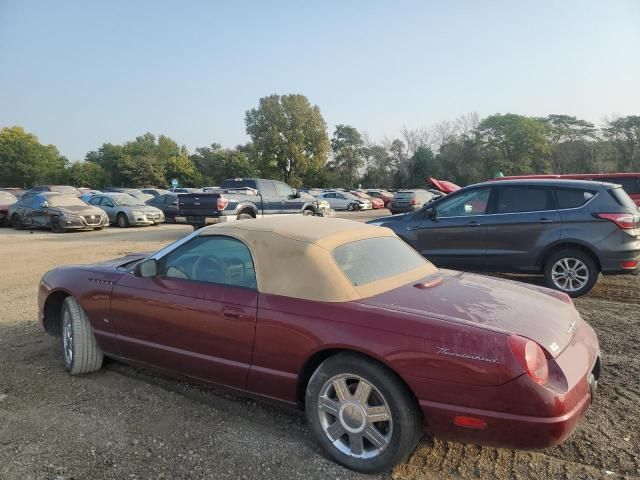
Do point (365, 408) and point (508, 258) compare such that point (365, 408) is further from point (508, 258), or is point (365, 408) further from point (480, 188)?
point (480, 188)

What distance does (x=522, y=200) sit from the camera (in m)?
7.36

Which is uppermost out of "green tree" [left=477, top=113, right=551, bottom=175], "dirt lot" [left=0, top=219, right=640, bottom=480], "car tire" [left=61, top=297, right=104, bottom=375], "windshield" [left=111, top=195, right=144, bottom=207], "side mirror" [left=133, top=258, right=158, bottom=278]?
"green tree" [left=477, top=113, right=551, bottom=175]

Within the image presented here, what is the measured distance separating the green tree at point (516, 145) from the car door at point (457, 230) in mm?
53224

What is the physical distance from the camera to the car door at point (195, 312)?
10.8 feet

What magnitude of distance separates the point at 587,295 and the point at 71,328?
6.73 metres

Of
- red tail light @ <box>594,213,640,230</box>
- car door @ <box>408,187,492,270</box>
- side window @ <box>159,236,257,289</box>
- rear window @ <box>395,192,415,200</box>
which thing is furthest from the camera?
rear window @ <box>395,192,415,200</box>

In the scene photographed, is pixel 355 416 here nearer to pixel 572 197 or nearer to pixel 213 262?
pixel 213 262

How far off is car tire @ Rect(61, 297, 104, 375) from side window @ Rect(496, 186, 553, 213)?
5.84 metres

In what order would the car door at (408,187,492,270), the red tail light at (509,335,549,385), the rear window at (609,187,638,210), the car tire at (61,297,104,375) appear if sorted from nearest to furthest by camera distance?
1. the red tail light at (509,335,549,385)
2. the car tire at (61,297,104,375)
3. the rear window at (609,187,638,210)
4. the car door at (408,187,492,270)

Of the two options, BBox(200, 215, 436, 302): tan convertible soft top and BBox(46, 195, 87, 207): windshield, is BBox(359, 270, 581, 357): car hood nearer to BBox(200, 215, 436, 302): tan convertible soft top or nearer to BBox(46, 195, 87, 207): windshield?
BBox(200, 215, 436, 302): tan convertible soft top

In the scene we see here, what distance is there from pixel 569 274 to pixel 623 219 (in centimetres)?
100

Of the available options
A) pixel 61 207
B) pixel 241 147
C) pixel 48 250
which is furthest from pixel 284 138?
pixel 48 250

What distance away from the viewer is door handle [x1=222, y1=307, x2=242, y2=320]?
3262 mm

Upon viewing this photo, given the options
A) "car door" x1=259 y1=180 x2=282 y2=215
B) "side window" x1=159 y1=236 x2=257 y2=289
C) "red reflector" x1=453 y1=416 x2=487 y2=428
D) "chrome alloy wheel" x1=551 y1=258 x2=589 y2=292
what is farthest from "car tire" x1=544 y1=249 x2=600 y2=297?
"car door" x1=259 y1=180 x2=282 y2=215
